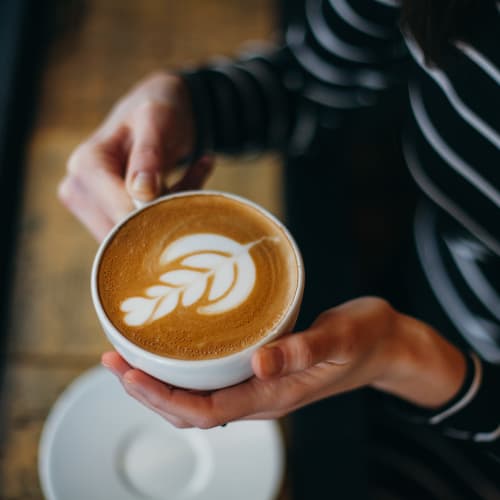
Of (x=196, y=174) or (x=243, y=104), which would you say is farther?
(x=243, y=104)

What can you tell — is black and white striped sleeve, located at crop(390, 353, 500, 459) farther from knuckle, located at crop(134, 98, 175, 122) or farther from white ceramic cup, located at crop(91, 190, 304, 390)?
knuckle, located at crop(134, 98, 175, 122)

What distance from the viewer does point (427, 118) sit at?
2.54 feet

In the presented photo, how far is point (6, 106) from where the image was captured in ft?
3.55

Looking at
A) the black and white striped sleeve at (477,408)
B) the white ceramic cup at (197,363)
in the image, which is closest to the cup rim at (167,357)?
the white ceramic cup at (197,363)

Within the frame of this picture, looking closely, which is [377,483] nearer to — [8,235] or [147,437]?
[147,437]

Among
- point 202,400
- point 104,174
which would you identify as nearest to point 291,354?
point 202,400

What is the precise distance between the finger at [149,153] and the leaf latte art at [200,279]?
79 millimetres

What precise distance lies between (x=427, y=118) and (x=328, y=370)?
0.39 meters

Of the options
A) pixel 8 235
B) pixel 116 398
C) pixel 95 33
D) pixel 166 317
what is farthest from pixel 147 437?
pixel 95 33

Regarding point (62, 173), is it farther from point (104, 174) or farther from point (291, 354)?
point (291, 354)

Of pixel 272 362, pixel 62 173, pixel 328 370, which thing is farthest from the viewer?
pixel 62 173

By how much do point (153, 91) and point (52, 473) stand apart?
549 millimetres

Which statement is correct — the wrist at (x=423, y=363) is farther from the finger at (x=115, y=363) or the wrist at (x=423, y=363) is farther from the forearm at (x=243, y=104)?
the forearm at (x=243, y=104)

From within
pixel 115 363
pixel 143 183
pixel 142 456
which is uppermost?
pixel 143 183
